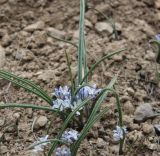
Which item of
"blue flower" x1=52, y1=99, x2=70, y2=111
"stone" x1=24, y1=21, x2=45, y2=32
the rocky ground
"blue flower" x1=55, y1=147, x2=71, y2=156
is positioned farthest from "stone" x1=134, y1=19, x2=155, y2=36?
"blue flower" x1=55, y1=147, x2=71, y2=156

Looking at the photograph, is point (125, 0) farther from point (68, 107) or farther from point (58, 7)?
point (68, 107)

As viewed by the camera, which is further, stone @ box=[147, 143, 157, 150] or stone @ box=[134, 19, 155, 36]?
stone @ box=[134, 19, 155, 36]

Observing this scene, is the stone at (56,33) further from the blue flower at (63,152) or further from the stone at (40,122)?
the blue flower at (63,152)

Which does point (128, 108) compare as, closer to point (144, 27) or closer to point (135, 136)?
point (135, 136)

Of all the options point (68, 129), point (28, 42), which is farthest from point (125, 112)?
point (28, 42)

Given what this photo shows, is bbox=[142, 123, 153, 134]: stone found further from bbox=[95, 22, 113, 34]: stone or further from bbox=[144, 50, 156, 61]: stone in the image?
bbox=[95, 22, 113, 34]: stone

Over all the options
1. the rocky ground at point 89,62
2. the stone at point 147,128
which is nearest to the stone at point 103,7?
the rocky ground at point 89,62

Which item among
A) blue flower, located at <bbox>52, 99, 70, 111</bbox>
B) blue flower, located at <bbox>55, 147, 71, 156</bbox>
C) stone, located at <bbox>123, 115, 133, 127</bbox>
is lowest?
blue flower, located at <bbox>55, 147, 71, 156</bbox>
